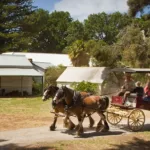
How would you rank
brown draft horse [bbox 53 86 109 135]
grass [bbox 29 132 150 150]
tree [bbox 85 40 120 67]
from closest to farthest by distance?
grass [bbox 29 132 150 150]
brown draft horse [bbox 53 86 109 135]
tree [bbox 85 40 120 67]

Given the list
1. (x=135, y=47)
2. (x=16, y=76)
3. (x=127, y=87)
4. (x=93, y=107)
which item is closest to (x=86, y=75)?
(x=135, y=47)

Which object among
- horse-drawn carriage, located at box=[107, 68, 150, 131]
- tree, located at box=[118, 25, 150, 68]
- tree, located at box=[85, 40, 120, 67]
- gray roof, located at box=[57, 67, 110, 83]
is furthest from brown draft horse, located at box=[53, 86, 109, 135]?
tree, located at box=[118, 25, 150, 68]

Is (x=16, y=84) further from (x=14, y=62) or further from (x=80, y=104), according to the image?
(x=80, y=104)

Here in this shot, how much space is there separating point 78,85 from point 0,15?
15.4 meters

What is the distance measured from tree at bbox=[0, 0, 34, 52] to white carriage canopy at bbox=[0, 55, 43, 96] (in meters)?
12.2

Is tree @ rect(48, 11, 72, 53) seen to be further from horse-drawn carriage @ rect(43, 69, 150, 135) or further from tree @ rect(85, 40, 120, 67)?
horse-drawn carriage @ rect(43, 69, 150, 135)

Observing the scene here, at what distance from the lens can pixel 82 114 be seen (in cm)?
1427

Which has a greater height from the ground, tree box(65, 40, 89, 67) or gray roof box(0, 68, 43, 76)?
tree box(65, 40, 89, 67)

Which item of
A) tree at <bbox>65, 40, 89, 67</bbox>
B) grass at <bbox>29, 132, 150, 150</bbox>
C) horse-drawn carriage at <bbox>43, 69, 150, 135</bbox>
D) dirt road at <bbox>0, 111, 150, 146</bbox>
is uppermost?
tree at <bbox>65, 40, 89, 67</bbox>

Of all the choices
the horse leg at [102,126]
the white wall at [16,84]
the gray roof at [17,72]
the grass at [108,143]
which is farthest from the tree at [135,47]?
the grass at [108,143]

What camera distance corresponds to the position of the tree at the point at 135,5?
702 inches

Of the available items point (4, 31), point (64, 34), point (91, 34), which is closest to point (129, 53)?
point (4, 31)

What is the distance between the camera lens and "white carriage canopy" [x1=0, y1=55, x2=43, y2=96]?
36375mm

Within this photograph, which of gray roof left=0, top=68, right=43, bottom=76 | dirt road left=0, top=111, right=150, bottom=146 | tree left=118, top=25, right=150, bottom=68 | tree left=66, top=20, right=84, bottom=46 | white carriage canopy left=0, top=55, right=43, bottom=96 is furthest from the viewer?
tree left=66, top=20, right=84, bottom=46
